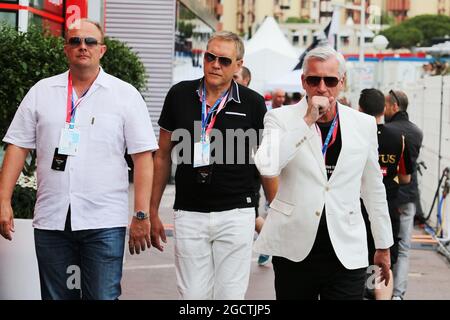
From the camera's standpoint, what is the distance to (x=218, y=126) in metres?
5.88

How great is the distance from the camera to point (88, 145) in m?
5.34

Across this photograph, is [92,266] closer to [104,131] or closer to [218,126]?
[104,131]

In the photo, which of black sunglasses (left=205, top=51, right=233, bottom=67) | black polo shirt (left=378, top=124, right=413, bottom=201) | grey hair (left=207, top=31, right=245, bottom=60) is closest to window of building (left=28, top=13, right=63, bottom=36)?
black polo shirt (left=378, top=124, right=413, bottom=201)

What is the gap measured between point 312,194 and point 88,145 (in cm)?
120

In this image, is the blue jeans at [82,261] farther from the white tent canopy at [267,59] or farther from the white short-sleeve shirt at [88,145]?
the white tent canopy at [267,59]

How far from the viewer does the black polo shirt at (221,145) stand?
5789mm

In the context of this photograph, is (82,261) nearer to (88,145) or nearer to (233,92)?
(88,145)

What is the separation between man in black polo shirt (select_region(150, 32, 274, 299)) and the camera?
5.77 metres

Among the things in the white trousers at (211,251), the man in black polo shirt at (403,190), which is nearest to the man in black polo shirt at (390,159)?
the man in black polo shirt at (403,190)

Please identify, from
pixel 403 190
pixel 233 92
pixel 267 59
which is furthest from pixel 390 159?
pixel 267 59

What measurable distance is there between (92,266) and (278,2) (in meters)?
157

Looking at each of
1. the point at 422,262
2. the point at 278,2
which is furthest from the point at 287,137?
the point at 278,2

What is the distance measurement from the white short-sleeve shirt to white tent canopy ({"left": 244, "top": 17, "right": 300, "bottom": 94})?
96.8 ft

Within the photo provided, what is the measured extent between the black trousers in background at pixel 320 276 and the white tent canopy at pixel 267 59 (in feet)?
97.6
